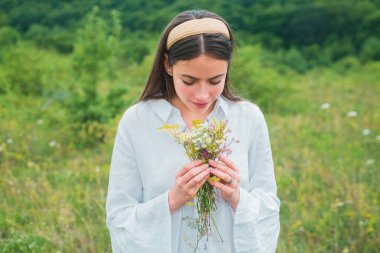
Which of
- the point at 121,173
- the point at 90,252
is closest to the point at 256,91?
the point at 90,252

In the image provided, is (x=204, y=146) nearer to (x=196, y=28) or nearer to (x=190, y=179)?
(x=190, y=179)

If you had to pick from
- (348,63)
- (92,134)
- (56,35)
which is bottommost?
(348,63)

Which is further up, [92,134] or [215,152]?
[215,152]

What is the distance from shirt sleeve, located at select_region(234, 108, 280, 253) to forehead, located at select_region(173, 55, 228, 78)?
35 centimetres

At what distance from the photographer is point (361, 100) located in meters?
9.73

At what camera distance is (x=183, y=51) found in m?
1.93

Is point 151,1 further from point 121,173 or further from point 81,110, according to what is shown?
point 121,173

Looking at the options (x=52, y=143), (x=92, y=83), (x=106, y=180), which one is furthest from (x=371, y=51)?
(x=106, y=180)

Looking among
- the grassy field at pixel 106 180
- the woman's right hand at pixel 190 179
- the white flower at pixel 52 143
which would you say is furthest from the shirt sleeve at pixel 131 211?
the white flower at pixel 52 143

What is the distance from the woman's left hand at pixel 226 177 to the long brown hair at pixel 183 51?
1.40 feet

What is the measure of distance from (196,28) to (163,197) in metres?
0.69

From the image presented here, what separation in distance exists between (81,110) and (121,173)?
517 centimetres

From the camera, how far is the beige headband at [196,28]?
197 cm

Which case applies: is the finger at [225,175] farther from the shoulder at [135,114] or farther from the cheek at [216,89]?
the shoulder at [135,114]
